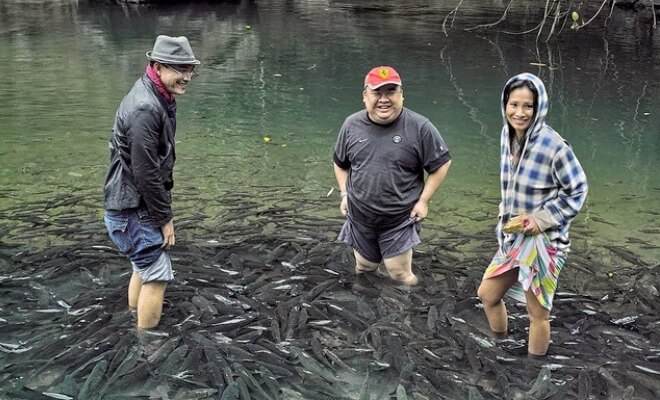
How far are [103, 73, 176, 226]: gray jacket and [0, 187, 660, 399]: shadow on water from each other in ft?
3.43

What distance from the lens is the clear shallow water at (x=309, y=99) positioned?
872cm

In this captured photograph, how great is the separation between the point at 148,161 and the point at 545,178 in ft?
7.72

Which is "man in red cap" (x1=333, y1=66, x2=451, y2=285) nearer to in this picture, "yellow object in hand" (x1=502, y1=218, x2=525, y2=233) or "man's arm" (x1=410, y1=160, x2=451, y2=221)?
"man's arm" (x1=410, y1=160, x2=451, y2=221)

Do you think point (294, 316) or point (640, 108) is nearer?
point (294, 316)

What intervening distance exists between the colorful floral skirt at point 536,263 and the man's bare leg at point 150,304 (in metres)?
2.36

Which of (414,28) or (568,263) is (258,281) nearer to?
(568,263)

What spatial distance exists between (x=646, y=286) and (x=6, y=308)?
5215 millimetres

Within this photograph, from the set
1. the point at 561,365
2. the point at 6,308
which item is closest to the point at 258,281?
the point at 6,308

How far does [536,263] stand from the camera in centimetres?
425

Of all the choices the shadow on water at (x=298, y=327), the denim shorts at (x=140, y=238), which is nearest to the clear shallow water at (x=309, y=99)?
the shadow on water at (x=298, y=327)

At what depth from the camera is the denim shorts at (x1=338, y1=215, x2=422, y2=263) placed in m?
5.34

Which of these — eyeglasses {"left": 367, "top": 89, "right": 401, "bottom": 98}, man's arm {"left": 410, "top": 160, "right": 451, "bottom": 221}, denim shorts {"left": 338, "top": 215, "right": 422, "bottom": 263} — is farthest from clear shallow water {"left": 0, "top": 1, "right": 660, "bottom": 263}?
eyeglasses {"left": 367, "top": 89, "right": 401, "bottom": 98}

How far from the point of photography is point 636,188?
9031mm

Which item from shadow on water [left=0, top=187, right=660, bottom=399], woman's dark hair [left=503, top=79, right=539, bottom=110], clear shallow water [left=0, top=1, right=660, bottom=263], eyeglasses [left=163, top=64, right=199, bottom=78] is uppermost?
woman's dark hair [left=503, top=79, right=539, bottom=110]
